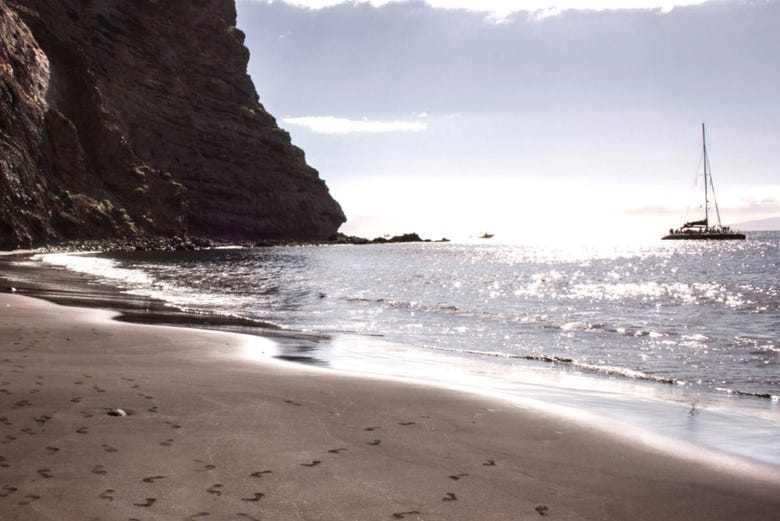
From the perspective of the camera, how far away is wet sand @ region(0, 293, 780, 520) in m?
4.73

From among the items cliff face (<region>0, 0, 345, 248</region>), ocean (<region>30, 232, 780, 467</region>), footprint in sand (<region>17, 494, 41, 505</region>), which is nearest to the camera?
footprint in sand (<region>17, 494, 41, 505</region>)

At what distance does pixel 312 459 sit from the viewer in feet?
19.0

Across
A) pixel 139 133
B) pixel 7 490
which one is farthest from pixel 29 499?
pixel 139 133

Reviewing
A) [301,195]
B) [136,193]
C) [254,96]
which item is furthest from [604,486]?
[254,96]

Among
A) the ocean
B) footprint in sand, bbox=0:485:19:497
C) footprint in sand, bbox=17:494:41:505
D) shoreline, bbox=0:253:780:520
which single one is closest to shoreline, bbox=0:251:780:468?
the ocean

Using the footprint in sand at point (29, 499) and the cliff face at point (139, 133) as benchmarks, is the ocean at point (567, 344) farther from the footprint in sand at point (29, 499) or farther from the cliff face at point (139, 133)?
the cliff face at point (139, 133)

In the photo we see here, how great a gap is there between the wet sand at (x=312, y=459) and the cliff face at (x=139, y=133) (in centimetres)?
6439

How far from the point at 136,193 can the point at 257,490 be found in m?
107

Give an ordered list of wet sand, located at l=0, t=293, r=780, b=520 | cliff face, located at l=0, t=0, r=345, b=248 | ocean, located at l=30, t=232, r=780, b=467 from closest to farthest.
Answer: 1. wet sand, located at l=0, t=293, r=780, b=520
2. ocean, located at l=30, t=232, r=780, b=467
3. cliff face, located at l=0, t=0, r=345, b=248

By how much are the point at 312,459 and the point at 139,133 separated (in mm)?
124682

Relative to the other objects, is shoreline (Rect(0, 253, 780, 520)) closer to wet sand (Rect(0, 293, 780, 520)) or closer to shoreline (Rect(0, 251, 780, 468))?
wet sand (Rect(0, 293, 780, 520))

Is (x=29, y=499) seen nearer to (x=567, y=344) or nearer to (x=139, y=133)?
(x=567, y=344)

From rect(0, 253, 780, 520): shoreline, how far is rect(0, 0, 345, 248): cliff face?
2533 inches

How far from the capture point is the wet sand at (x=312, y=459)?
4.73m
